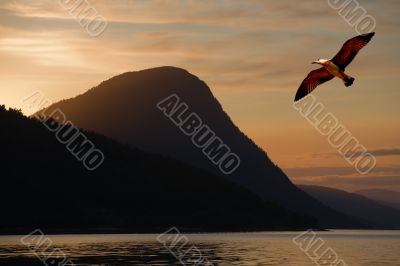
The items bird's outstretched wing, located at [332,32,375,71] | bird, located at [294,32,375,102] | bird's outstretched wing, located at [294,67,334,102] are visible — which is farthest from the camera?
bird's outstretched wing, located at [294,67,334,102]

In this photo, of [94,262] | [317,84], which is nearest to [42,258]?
[94,262]

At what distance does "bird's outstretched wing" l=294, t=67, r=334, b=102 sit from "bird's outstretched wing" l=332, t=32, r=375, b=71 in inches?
46.1

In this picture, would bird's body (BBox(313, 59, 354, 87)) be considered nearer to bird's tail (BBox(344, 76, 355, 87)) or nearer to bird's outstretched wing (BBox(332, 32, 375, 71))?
bird's tail (BBox(344, 76, 355, 87))

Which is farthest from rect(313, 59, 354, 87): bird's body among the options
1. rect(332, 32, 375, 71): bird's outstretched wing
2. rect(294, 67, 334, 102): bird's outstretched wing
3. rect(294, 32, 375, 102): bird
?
rect(294, 67, 334, 102): bird's outstretched wing

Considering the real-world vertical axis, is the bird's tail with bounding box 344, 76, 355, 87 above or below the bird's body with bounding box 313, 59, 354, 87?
below

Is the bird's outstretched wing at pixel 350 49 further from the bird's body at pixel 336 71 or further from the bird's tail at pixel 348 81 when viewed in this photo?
the bird's tail at pixel 348 81

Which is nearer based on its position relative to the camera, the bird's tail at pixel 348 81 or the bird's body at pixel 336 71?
the bird's tail at pixel 348 81

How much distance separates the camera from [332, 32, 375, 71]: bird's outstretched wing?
2729cm

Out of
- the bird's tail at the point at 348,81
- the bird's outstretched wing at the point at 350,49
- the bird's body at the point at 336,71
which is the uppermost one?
the bird's outstretched wing at the point at 350,49

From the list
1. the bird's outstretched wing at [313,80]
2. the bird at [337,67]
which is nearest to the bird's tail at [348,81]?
the bird at [337,67]

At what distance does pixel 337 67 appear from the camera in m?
29.0

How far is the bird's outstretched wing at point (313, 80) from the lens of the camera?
1191 inches

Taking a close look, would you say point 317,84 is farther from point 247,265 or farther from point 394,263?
point 394,263

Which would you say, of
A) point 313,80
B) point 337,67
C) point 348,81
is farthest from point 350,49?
point 313,80
